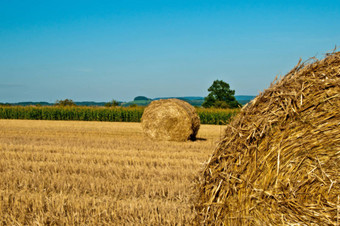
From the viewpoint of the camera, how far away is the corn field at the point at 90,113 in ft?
86.1

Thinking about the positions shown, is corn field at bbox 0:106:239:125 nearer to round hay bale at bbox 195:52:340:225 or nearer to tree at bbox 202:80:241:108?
round hay bale at bbox 195:52:340:225

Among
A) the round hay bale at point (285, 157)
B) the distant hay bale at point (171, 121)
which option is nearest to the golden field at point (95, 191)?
the round hay bale at point (285, 157)

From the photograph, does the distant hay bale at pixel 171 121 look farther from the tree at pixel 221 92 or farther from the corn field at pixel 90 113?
the tree at pixel 221 92

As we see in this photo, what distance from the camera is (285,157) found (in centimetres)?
305

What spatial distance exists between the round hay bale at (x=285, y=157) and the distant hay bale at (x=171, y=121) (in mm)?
9057

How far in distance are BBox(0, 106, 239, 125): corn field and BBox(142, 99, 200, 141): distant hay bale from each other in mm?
13360

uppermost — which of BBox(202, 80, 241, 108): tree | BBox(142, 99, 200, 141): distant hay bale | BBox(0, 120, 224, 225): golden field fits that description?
BBox(202, 80, 241, 108): tree

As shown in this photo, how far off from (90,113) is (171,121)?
1621 cm

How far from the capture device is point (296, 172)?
299 centimetres

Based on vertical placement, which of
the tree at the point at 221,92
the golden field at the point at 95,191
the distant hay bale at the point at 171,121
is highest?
the tree at the point at 221,92

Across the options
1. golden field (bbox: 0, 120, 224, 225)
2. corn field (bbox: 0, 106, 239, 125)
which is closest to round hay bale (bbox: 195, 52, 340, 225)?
golden field (bbox: 0, 120, 224, 225)

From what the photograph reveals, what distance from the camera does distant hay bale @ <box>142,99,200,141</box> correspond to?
1247 centimetres

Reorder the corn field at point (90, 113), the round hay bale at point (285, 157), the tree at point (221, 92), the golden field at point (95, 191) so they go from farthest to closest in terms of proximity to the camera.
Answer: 1. the tree at point (221, 92)
2. the corn field at point (90, 113)
3. the golden field at point (95, 191)
4. the round hay bale at point (285, 157)

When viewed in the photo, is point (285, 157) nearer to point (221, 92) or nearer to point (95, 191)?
point (95, 191)
